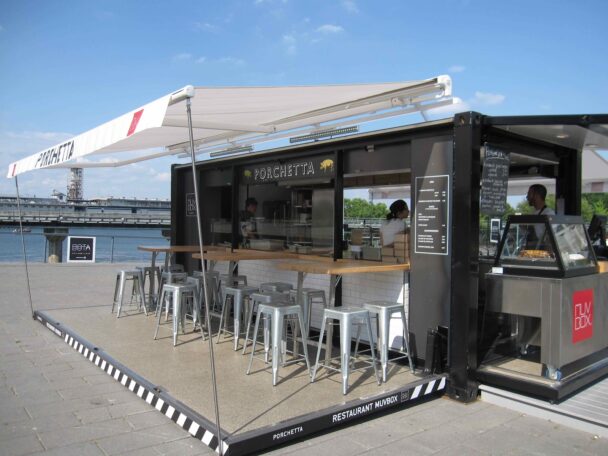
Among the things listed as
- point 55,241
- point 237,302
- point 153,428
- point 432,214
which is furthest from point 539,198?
point 55,241

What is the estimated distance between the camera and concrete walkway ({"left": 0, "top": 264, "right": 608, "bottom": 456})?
3150 mm

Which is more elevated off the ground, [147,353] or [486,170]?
[486,170]

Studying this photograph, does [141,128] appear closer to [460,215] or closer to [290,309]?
[290,309]

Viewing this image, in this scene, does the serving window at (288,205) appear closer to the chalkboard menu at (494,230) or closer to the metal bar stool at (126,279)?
the metal bar stool at (126,279)

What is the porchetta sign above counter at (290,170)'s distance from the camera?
575 centimetres

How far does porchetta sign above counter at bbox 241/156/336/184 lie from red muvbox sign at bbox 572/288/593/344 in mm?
2681

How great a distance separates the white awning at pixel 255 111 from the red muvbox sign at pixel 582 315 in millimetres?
1977

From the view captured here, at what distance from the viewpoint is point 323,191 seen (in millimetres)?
6449

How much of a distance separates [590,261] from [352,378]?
2.36 meters

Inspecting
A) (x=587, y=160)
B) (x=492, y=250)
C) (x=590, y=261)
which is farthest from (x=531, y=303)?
(x=587, y=160)

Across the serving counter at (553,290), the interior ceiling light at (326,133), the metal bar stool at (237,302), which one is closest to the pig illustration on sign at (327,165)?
the interior ceiling light at (326,133)

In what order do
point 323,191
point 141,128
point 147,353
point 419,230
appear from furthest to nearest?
point 323,191
point 147,353
point 419,230
point 141,128

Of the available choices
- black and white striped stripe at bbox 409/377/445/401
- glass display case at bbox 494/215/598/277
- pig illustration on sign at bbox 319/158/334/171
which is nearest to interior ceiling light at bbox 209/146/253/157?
pig illustration on sign at bbox 319/158/334/171

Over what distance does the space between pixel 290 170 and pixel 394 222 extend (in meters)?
1.62
